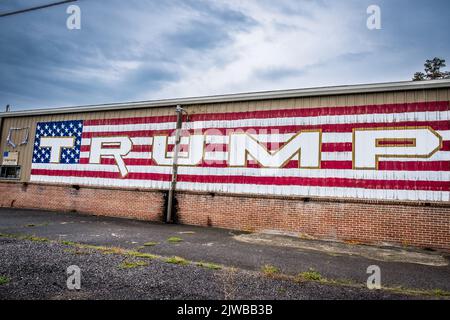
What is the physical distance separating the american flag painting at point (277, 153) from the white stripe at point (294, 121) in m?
0.03

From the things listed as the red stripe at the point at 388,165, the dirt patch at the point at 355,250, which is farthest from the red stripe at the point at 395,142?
the dirt patch at the point at 355,250

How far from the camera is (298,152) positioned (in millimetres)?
11250

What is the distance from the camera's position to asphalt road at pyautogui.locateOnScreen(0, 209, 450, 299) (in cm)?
439

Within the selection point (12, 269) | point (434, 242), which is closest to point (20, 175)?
point (12, 269)

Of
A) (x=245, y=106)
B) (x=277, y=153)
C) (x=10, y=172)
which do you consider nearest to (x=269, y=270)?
(x=277, y=153)

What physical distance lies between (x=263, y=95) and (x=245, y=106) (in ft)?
2.92

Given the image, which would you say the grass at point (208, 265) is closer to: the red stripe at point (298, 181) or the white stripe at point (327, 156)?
the red stripe at point (298, 181)

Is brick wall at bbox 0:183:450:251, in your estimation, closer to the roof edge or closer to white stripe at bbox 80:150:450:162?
white stripe at bbox 80:150:450:162

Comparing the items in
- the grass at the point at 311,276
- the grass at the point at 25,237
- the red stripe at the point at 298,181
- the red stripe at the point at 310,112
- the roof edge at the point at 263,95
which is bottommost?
the grass at the point at 25,237

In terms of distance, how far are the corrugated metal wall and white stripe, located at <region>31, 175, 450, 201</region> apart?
3064 mm

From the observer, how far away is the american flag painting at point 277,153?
9.80m

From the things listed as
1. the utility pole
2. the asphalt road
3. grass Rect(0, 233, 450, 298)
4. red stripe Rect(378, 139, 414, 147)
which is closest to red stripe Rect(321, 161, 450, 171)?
red stripe Rect(378, 139, 414, 147)

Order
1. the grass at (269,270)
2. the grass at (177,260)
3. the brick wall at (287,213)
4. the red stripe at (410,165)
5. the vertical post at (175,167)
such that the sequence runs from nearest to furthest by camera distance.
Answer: the grass at (269,270)
the grass at (177,260)
the brick wall at (287,213)
the red stripe at (410,165)
the vertical post at (175,167)

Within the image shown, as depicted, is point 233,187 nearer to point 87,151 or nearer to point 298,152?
point 298,152
